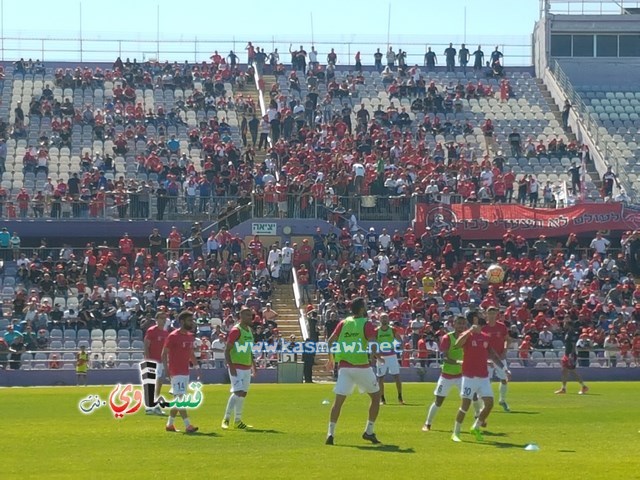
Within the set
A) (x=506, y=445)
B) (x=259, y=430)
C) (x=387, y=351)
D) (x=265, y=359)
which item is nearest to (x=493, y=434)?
(x=506, y=445)

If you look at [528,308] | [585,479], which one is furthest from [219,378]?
[585,479]

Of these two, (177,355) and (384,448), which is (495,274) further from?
(384,448)

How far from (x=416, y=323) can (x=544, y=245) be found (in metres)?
8.30

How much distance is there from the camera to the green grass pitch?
16781mm

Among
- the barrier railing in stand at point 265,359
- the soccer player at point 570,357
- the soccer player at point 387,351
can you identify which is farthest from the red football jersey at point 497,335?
the barrier railing in stand at point 265,359

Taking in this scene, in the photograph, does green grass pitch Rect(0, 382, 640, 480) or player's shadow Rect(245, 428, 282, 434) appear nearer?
green grass pitch Rect(0, 382, 640, 480)

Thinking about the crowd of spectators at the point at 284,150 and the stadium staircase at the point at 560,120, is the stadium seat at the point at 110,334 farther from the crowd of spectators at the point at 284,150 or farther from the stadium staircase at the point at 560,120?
the stadium staircase at the point at 560,120

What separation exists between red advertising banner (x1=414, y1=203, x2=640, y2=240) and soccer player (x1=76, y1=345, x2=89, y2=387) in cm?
1541

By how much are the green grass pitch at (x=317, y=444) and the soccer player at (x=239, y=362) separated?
1.53ft

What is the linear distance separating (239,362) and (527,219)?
3070 centimetres

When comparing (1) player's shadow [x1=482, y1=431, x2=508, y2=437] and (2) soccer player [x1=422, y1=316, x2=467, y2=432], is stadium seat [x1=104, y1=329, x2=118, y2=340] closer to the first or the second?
(2) soccer player [x1=422, y1=316, x2=467, y2=432]

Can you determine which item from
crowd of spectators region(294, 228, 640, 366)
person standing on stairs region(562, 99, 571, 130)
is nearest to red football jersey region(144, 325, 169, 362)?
crowd of spectators region(294, 228, 640, 366)

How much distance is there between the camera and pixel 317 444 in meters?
20.0

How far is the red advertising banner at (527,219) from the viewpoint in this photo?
51.6 m
